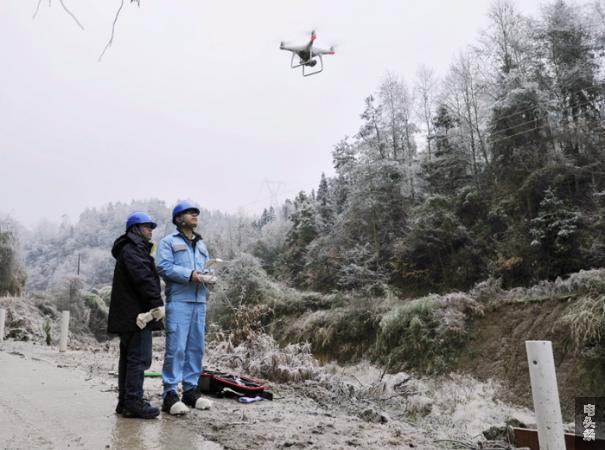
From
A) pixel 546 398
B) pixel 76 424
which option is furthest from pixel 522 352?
pixel 76 424

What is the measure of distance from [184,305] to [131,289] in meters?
0.55

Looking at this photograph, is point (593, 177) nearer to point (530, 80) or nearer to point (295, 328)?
point (530, 80)

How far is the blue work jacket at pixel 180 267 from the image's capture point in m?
4.30

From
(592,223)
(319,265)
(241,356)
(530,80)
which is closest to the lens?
(241,356)

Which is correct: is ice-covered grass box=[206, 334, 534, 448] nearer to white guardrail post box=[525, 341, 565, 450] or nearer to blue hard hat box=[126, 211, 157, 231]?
white guardrail post box=[525, 341, 565, 450]

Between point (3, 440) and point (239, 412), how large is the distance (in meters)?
1.91

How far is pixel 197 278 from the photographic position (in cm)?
429

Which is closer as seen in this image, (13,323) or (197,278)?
(197,278)

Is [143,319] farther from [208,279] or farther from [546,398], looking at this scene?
[546,398]

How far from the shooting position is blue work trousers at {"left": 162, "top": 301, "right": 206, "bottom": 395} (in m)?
4.22

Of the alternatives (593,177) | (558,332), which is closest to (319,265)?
(593,177)

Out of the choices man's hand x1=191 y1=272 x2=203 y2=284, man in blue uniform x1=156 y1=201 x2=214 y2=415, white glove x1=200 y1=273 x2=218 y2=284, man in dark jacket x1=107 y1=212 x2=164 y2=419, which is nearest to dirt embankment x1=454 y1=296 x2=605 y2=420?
man in blue uniform x1=156 y1=201 x2=214 y2=415

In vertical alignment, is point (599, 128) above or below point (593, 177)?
above

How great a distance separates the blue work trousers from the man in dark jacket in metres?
0.22
